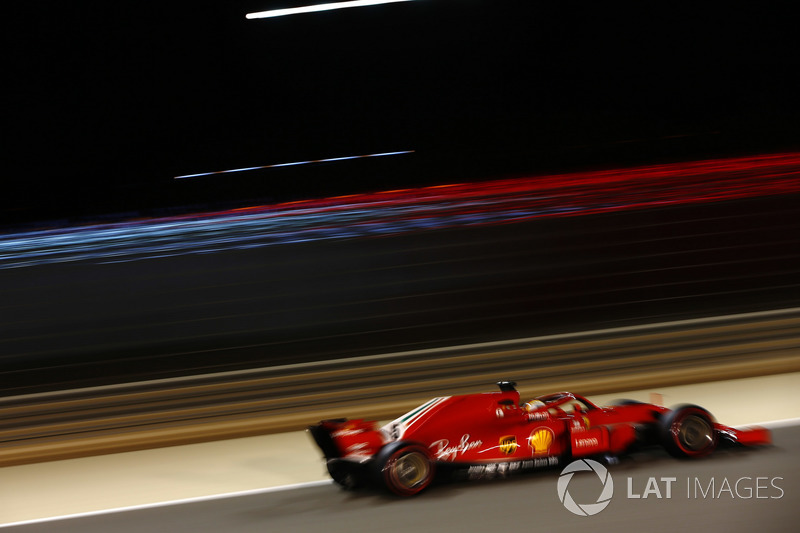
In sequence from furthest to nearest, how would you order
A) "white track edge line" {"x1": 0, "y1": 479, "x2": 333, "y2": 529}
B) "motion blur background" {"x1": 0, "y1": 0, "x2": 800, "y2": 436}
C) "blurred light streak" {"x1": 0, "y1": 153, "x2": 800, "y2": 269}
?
1. "blurred light streak" {"x1": 0, "y1": 153, "x2": 800, "y2": 269}
2. "motion blur background" {"x1": 0, "y1": 0, "x2": 800, "y2": 436}
3. "white track edge line" {"x1": 0, "y1": 479, "x2": 333, "y2": 529}

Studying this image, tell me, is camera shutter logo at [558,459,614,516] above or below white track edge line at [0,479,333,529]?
above

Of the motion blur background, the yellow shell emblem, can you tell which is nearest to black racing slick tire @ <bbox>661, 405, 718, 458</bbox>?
the yellow shell emblem

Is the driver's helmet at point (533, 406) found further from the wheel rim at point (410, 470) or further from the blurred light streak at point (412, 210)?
the blurred light streak at point (412, 210)

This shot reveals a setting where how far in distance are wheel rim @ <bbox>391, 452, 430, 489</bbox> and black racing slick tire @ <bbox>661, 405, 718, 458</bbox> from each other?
1.13 meters

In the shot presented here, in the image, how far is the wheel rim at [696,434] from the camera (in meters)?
3.33

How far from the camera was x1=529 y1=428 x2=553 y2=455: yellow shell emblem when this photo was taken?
10.4 ft

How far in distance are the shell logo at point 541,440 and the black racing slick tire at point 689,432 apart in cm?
56

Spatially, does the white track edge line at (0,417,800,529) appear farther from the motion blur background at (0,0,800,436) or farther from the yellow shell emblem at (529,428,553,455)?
the motion blur background at (0,0,800,436)

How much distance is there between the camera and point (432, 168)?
8242 mm

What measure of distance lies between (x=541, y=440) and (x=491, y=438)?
228 millimetres

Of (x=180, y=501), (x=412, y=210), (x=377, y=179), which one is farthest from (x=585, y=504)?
(x=377, y=179)

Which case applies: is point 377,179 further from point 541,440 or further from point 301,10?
point 541,440

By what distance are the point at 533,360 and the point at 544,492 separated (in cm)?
302

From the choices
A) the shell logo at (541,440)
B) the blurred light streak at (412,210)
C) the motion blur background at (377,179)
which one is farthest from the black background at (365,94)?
the shell logo at (541,440)
